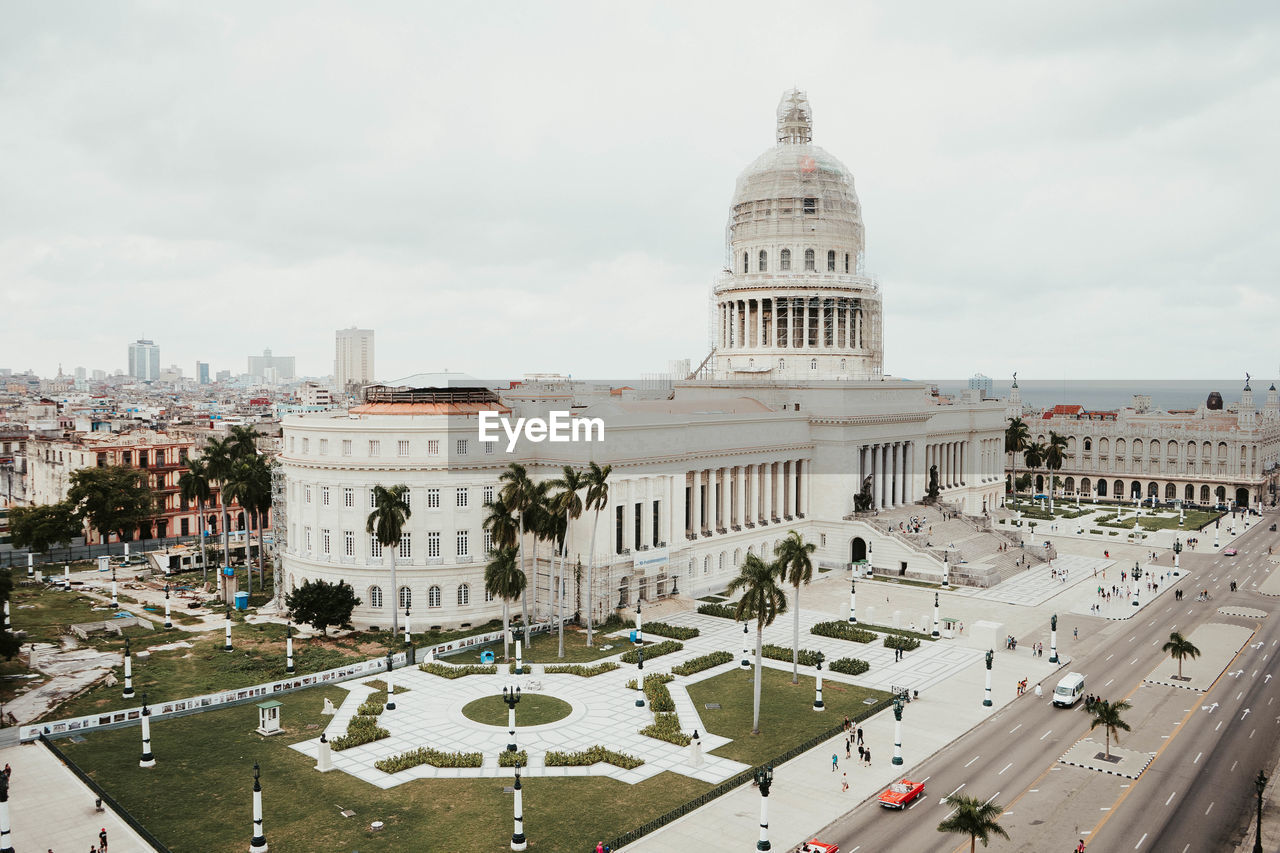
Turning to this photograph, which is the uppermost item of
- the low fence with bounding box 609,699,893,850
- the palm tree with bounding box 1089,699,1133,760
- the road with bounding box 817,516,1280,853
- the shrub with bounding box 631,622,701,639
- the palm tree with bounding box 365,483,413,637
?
the palm tree with bounding box 365,483,413,637

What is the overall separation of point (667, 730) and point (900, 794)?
13612 mm

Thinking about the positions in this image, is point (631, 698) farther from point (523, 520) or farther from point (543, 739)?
point (523, 520)

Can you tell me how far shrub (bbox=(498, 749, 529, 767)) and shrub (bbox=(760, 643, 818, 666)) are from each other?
2337 centimetres

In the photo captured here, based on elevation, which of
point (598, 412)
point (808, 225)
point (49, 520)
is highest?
A: point (808, 225)

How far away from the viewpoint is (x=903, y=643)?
69.8m

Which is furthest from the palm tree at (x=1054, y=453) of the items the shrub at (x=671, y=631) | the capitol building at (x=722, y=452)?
the shrub at (x=671, y=631)

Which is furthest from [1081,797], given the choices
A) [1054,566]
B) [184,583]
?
[184,583]

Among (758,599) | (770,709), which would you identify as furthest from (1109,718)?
(758,599)

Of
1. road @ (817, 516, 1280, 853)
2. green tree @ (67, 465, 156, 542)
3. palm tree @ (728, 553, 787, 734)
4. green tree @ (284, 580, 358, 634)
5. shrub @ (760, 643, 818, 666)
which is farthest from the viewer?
green tree @ (67, 465, 156, 542)

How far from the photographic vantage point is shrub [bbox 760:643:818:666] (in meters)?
66.4

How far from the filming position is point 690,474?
89500mm

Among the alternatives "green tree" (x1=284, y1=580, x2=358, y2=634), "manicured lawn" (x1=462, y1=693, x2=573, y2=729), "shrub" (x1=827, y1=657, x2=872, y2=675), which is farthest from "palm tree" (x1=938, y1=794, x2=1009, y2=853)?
"green tree" (x1=284, y1=580, x2=358, y2=634)

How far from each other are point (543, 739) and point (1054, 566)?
7115cm

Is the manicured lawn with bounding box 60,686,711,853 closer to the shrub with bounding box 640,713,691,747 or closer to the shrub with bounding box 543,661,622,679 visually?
the shrub with bounding box 640,713,691,747
